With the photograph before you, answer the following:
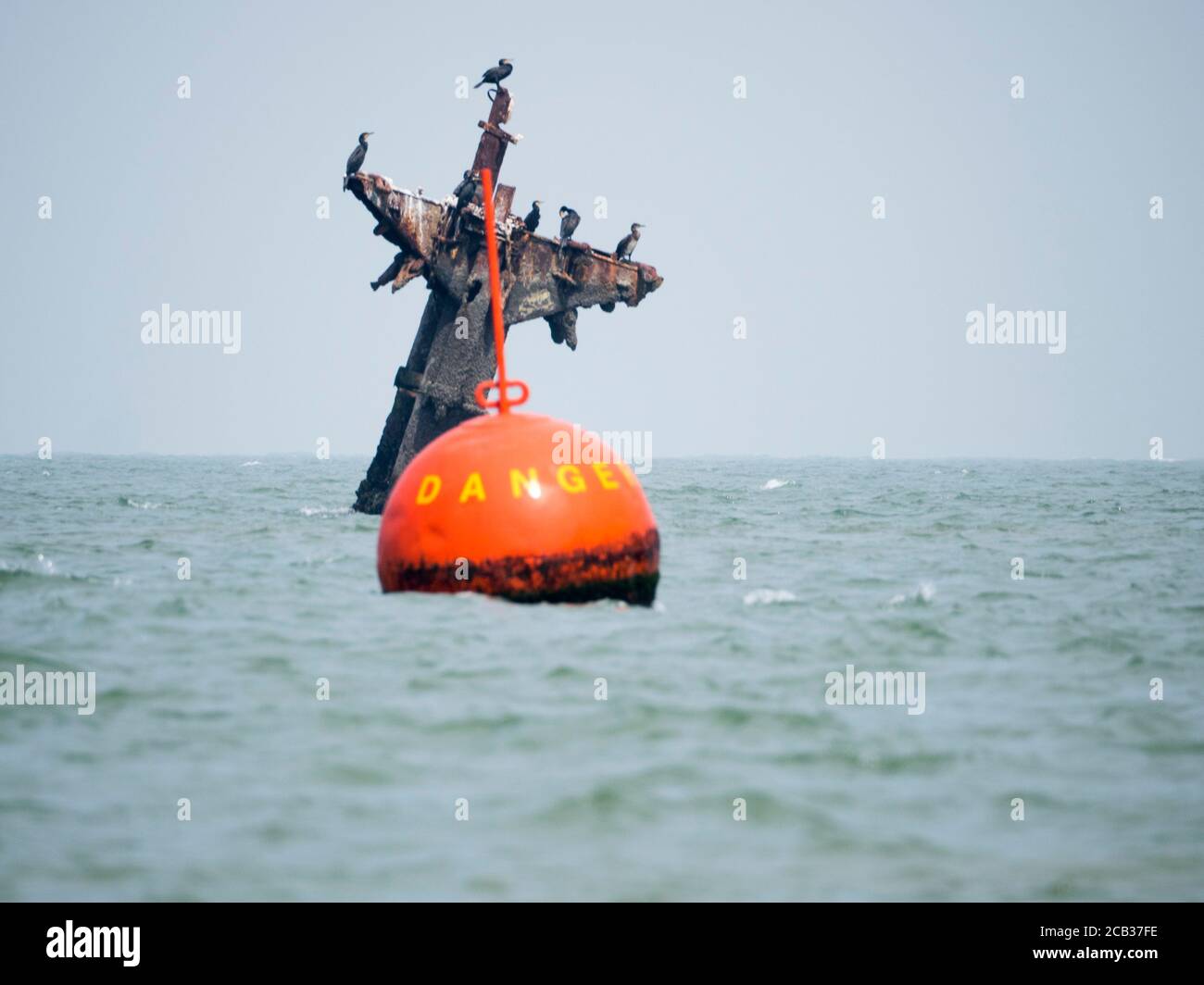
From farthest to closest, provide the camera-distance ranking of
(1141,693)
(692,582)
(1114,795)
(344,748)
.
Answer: (692,582) < (1141,693) < (344,748) < (1114,795)

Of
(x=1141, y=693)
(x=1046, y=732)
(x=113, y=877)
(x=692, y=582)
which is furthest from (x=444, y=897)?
(x=692, y=582)

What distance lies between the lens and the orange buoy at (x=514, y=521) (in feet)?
36.4

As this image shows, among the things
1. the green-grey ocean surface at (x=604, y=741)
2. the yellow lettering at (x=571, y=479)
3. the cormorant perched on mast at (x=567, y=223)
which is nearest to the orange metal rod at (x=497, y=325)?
the yellow lettering at (x=571, y=479)

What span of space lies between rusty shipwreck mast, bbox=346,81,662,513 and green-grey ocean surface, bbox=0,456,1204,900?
4.96m

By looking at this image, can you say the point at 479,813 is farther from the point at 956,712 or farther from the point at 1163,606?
the point at 1163,606

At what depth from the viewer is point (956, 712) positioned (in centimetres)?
885

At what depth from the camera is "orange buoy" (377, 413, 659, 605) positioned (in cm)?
Result: 1109

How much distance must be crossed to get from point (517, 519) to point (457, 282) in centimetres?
954

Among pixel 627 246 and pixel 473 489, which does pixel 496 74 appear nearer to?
pixel 627 246

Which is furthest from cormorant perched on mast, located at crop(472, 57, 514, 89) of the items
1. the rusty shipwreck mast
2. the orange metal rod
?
the orange metal rod

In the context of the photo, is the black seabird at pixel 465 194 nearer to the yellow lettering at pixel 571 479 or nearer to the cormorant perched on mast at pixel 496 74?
the cormorant perched on mast at pixel 496 74

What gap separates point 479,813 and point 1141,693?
4.47 meters

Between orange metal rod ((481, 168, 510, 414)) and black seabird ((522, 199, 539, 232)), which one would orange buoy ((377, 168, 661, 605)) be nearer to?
orange metal rod ((481, 168, 510, 414))
